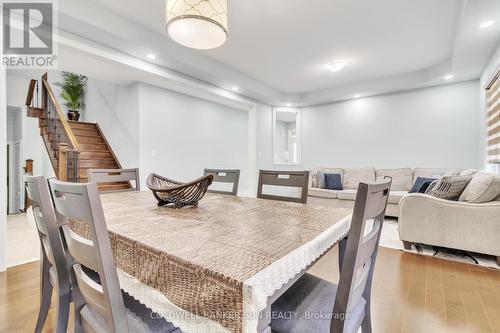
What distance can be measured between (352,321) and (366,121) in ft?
16.8

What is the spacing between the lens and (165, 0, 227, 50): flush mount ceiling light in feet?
5.40

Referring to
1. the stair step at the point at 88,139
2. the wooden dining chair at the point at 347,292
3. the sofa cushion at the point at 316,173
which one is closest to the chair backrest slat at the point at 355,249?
the wooden dining chair at the point at 347,292

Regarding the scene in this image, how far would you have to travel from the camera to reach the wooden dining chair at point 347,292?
2.39 feet

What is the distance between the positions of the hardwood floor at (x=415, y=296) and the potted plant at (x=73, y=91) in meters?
4.35

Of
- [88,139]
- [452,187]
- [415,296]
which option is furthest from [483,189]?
[88,139]

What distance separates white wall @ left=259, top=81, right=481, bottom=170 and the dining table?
15.0 feet

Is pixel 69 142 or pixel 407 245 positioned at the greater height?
pixel 69 142

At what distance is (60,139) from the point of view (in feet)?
14.6

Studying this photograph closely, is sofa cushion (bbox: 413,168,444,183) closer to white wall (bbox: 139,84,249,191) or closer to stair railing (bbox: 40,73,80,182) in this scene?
white wall (bbox: 139,84,249,191)

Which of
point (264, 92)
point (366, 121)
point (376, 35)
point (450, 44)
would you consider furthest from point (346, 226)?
point (366, 121)

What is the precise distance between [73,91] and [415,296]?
275 inches

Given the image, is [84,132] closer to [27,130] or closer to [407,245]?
[27,130]

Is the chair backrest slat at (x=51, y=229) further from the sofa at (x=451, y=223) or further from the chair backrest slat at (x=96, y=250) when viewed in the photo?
the sofa at (x=451, y=223)

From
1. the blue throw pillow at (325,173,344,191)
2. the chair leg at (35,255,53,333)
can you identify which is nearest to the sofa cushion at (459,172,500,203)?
the blue throw pillow at (325,173,344,191)
